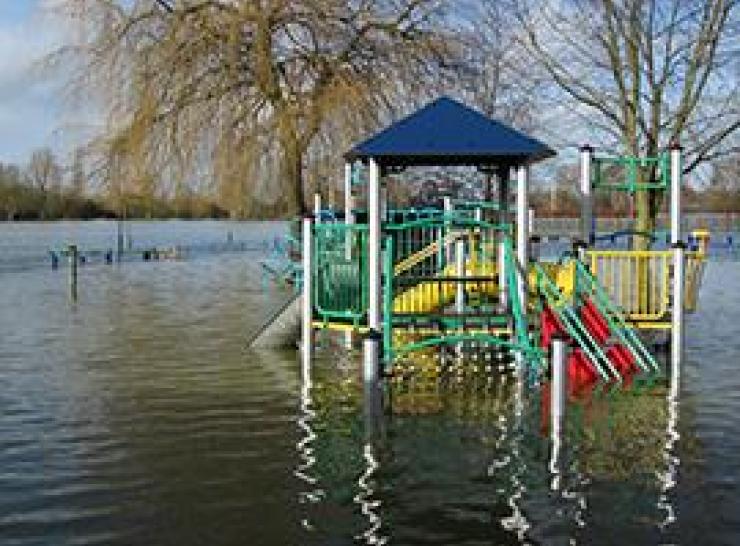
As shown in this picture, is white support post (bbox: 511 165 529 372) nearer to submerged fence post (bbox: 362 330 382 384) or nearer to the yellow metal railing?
the yellow metal railing

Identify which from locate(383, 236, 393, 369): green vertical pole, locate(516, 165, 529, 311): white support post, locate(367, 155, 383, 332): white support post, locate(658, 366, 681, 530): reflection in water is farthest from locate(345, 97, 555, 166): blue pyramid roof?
locate(658, 366, 681, 530): reflection in water

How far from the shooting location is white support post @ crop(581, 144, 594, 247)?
1518cm

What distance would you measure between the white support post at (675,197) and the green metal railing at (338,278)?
3995 millimetres

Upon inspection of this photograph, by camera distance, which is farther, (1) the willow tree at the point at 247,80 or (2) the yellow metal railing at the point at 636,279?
(1) the willow tree at the point at 247,80

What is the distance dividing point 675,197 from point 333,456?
718 centimetres

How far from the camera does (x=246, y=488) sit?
8.50 metres

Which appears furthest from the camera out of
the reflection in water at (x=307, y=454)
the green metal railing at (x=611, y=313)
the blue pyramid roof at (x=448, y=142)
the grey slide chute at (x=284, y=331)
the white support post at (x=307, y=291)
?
the grey slide chute at (x=284, y=331)

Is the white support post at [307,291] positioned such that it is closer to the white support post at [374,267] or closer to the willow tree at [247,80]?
the white support post at [374,267]

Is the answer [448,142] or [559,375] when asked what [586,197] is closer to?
[448,142]

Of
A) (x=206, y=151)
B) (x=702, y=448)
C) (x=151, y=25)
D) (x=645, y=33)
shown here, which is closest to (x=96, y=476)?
(x=702, y=448)

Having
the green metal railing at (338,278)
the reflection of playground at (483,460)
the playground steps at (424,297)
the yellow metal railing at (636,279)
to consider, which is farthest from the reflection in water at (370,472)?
the yellow metal railing at (636,279)

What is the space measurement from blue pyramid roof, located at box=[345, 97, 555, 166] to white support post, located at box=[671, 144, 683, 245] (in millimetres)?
2495

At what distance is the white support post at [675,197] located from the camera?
14.4m

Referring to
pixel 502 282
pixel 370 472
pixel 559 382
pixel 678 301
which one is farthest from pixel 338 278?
pixel 370 472
